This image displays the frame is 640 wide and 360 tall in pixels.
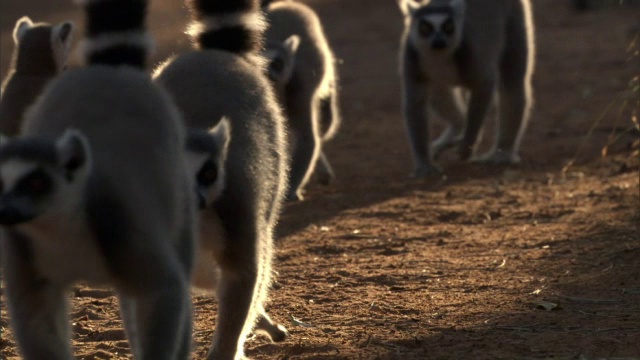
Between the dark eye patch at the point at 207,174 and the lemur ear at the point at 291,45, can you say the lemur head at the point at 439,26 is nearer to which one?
the lemur ear at the point at 291,45

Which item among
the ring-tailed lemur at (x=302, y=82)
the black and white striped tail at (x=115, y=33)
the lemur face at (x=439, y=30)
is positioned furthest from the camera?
the lemur face at (x=439, y=30)

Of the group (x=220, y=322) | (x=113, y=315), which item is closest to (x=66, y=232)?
(x=220, y=322)

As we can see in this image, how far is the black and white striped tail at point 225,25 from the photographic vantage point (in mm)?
5805

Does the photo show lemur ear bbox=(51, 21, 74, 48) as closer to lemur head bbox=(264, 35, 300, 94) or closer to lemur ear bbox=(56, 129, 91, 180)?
lemur head bbox=(264, 35, 300, 94)

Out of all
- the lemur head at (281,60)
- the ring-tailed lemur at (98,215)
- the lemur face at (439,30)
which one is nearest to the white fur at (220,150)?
the ring-tailed lemur at (98,215)

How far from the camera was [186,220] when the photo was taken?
4.37 metres

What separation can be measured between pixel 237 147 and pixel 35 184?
1358 mm

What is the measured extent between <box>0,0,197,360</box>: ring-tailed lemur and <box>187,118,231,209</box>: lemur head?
0.22 meters

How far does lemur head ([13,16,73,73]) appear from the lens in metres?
7.59

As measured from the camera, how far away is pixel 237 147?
5098 mm

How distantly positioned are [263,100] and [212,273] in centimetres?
88

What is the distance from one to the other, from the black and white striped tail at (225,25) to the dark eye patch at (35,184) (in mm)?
2082

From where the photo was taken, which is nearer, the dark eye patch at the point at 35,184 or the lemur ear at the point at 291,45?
the dark eye patch at the point at 35,184

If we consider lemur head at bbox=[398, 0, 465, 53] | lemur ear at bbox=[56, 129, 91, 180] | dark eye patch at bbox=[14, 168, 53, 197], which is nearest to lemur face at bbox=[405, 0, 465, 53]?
lemur head at bbox=[398, 0, 465, 53]
